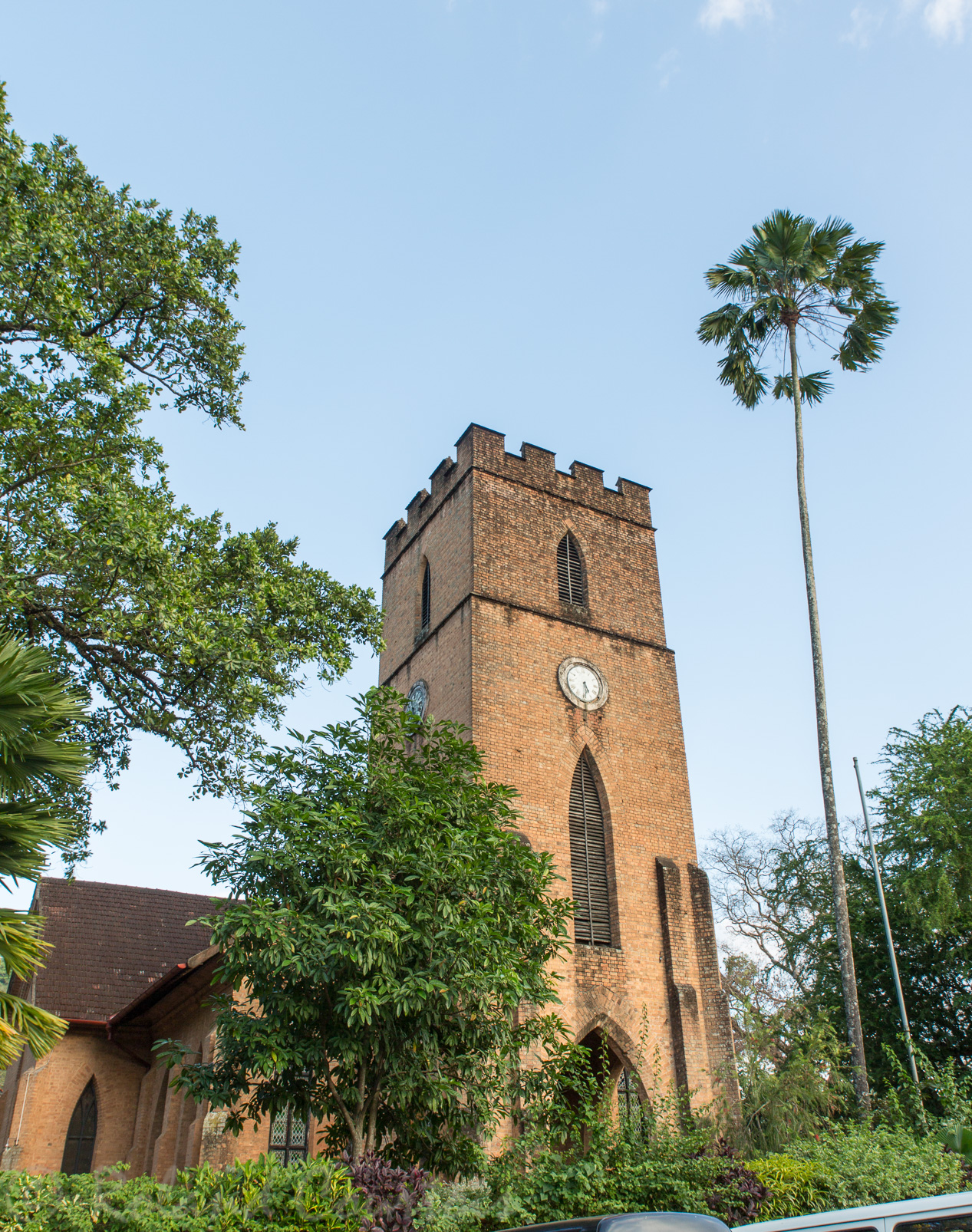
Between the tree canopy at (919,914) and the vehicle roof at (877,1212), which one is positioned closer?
the vehicle roof at (877,1212)

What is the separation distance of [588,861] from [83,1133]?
1171 cm

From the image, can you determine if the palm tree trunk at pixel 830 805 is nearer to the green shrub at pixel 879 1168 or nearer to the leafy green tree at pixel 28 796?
the green shrub at pixel 879 1168

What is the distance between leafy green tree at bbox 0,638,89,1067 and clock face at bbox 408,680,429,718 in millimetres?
12071

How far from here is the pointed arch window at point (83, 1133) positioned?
60.7ft

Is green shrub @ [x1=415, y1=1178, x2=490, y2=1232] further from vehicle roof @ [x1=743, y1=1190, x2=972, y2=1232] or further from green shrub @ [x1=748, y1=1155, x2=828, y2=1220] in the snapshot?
vehicle roof @ [x1=743, y1=1190, x2=972, y2=1232]

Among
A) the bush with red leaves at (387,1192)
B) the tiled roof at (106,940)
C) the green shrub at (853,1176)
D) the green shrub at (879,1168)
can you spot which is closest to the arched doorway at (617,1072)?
the green shrub at (879,1168)

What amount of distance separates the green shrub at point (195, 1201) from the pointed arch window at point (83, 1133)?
44.6ft

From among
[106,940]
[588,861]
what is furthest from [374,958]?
[106,940]

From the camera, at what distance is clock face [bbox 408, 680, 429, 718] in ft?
68.6

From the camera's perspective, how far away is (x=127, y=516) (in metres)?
11.0

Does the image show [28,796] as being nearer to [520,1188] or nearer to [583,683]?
[520,1188]

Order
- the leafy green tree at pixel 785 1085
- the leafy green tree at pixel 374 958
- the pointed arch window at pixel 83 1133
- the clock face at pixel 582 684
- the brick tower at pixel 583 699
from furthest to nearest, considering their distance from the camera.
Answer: the clock face at pixel 582 684, the pointed arch window at pixel 83 1133, the brick tower at pixel 583 699, the leafy green tree at pixel 785 1085, the leafy green tree at pixel 374 958

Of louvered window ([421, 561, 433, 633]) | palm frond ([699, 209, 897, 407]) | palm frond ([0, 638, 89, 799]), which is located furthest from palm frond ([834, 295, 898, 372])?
palm frond ([0, 638, 89, 799])

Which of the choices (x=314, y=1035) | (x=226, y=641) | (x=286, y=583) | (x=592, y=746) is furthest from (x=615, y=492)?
(x=314, y=1035)
